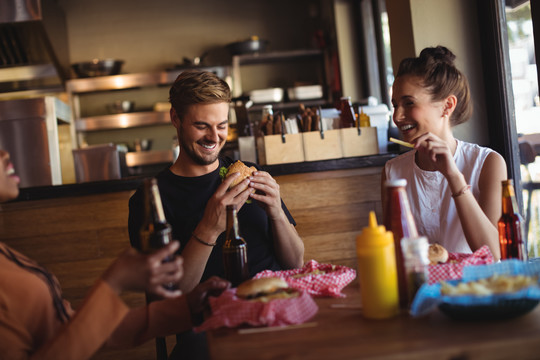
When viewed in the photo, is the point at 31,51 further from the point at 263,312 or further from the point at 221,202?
the point at 263,312

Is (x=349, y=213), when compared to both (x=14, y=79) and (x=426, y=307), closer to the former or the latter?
(x=426, y=307)

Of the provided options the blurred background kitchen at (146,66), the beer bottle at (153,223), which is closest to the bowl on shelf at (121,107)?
the blurred background kitchen at (146,66)

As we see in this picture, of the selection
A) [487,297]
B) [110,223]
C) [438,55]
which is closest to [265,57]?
[110,223]

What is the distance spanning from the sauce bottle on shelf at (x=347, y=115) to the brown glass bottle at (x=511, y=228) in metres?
1.80

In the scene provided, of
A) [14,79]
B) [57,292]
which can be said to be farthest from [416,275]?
[14,79]

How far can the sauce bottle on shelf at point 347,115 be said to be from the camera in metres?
3.27

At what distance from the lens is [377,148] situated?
10.5 feet

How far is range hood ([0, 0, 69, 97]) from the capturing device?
5520mm

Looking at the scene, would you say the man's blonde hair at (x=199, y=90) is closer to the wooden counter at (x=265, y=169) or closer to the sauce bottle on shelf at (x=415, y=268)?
the wooden counter at (x=265, y=169)

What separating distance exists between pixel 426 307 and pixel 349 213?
1.91m

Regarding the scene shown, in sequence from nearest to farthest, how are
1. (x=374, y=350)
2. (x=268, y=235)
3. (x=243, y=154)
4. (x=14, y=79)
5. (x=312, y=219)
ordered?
(x=374, y=350), (x=268, y=235), (x=312, y=219), (x=243, y=154), (x=14, y=79)

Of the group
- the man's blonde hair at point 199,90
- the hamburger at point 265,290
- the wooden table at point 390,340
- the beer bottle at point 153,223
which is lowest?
the wooden table at point 390,340

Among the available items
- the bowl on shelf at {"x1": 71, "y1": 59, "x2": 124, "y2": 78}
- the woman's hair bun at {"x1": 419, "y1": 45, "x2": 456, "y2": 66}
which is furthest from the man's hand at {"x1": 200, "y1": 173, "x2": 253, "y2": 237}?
the bowl on shelf at {"x1": 71, "y1": 59, "x2": 124, "y2": 78}

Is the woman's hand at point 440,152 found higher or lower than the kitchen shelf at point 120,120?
lower
